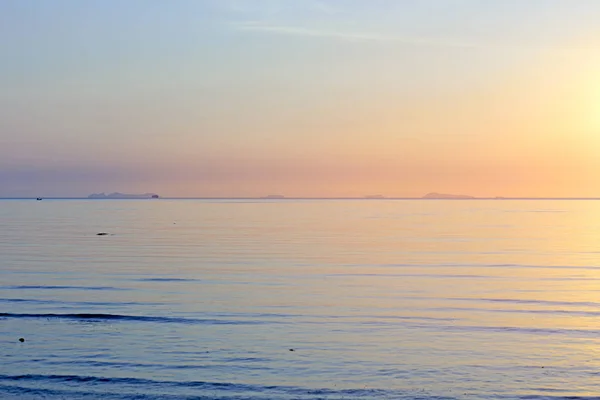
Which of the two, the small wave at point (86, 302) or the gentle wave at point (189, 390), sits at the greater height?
the small wave at point (86, 302)

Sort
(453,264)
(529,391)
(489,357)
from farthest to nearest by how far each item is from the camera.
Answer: (453,264) < (489,357) < (529,391)

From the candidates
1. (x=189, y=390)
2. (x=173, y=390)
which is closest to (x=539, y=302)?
(x=189, y=390)

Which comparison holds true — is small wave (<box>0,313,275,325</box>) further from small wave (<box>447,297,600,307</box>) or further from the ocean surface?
small wave (<box>447,297,600,307</box>)

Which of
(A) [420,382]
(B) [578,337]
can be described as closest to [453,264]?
(B) [578,337]

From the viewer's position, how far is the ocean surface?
63.0 feet

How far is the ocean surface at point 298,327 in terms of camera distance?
19188mm

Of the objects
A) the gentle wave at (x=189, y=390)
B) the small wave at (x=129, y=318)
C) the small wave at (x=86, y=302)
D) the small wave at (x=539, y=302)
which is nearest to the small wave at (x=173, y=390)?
the gentle wave at (x=189, y=390)

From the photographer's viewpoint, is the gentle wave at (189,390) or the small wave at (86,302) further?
the small wave at (86,302)

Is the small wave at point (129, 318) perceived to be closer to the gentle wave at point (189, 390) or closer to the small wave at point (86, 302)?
the small wave at point (86, 302)

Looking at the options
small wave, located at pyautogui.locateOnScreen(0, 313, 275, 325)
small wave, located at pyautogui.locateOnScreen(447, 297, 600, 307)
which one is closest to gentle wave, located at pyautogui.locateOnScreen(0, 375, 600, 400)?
small wave, located at pyautogui.locateOnScreen(0, 313, 275, 325)

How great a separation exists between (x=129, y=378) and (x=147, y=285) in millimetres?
19373

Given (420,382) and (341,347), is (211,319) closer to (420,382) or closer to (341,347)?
(341,347)

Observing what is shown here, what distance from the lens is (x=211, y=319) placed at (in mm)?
28328

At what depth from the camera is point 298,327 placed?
26859 mm
